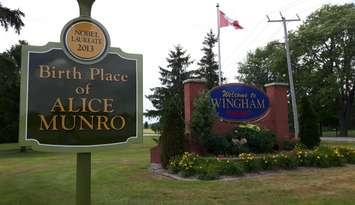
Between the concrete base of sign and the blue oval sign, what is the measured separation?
0.98 ft

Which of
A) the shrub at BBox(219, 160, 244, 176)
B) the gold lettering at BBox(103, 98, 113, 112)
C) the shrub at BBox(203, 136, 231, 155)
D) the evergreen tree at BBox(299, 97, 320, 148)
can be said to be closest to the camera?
the gold lettering at BBox(103, 98, 113, 112)

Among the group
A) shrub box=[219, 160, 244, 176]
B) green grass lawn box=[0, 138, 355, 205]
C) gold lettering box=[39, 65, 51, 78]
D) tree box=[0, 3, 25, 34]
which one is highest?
tree box=[0, 3, 25, 34]

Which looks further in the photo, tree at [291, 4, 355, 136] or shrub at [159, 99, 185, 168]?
tree at [291, 4, 355, 136]

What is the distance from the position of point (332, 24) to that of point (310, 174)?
33744 mm

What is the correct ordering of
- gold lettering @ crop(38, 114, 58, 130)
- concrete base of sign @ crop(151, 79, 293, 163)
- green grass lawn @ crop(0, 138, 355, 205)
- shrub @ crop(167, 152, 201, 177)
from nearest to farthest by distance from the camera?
1. gold lettering @ crop(38, 114, 58, 130)
2. green grass lawn @ crop(0, 138, 355, 205)
3. shrub @ crop(167, 152, 201, 177)
4. concrete base of sign @ crop(151, 79, 293, 163)

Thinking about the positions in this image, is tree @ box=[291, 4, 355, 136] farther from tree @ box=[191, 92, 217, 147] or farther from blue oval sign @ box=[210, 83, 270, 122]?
tree @ box=[191, 92, 217, 147]

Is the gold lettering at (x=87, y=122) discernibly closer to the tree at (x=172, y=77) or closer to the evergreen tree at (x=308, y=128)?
the evergreen tree at (x=308, y=128)

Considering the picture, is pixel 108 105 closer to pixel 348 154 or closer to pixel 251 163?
pixel 251 163

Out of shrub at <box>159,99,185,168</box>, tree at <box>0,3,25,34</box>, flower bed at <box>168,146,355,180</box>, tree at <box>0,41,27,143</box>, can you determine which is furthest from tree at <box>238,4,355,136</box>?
shrub at <box>159,99,185,168</box>

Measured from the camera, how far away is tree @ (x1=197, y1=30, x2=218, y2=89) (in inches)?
1839

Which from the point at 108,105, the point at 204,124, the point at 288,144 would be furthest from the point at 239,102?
the point at 108,105

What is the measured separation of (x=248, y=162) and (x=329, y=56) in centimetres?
3462

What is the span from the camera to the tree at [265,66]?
45.0 metres

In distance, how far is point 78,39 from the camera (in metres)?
4.46
